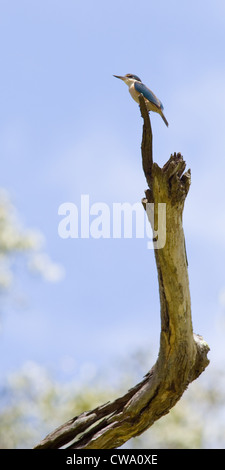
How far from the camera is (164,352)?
461 cm

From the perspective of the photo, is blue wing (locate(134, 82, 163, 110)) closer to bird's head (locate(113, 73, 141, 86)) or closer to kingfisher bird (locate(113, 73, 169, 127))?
kingfisher bird (locate(113, 73, 169, 127))

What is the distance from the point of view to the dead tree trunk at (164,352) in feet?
14.1

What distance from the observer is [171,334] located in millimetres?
4523

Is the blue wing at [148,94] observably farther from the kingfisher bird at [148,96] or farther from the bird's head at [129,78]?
the bird's head at [129,78]

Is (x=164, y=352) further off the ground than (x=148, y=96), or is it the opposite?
(x=148, y=96)

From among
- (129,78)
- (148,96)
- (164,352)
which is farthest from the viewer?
(129,78)

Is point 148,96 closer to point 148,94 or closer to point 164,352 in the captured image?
point 148,94

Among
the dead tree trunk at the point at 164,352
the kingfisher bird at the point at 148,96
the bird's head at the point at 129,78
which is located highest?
the bird's head at the point at 129,78

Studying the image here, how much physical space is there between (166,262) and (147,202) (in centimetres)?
46

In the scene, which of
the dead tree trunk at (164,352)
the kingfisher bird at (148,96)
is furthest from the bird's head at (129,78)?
the dead tree trunk at (164,352)

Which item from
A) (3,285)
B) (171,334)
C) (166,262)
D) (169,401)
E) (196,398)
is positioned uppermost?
(3,285)

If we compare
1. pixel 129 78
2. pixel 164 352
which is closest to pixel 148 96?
pixel 129 78
